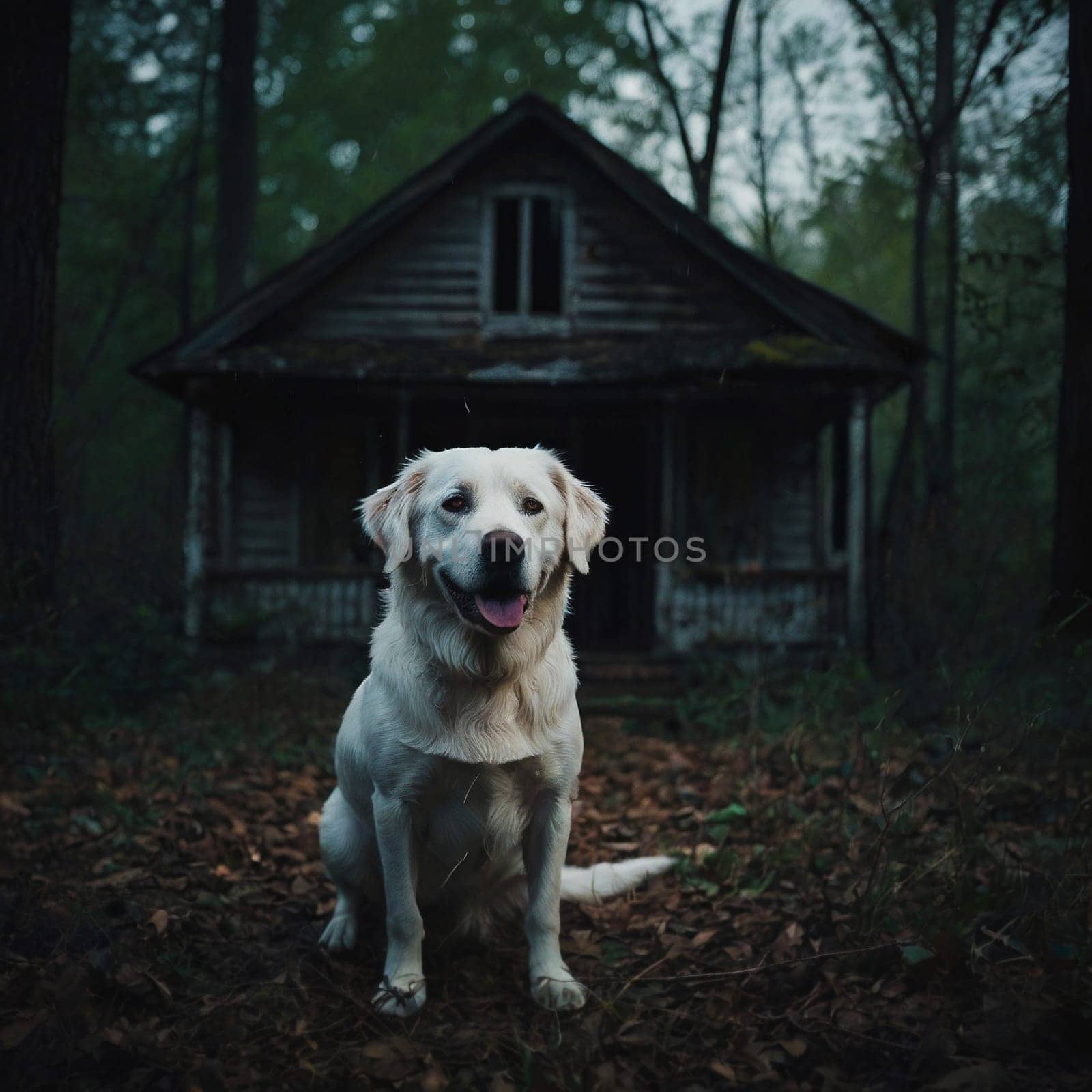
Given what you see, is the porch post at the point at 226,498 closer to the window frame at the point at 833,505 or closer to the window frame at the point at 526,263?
the window frame at the point at 526,263

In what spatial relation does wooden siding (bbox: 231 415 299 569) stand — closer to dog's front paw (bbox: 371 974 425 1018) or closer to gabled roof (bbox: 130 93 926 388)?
gabled roof (bbox: 130 93 926 388)

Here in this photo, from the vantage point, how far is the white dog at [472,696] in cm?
266

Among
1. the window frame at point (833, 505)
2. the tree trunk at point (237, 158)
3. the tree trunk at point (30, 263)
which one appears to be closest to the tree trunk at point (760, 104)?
the window frame at point (833, 505)

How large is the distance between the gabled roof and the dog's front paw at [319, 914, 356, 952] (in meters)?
7.88

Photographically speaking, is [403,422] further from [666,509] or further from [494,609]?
[494,609]

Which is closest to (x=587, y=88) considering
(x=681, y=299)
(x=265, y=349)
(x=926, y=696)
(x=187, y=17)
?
(x=187, y=17)

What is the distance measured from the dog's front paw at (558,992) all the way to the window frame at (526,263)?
8730mm

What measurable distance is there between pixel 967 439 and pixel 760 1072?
15580 mm

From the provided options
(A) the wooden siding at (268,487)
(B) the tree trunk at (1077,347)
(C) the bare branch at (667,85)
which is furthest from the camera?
(C) the bare branch at (667,85)

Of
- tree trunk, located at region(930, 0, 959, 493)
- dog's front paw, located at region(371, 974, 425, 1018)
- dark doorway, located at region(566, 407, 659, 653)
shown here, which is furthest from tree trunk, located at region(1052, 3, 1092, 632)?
tree trunk, located at region(930, 0, 959, 493)

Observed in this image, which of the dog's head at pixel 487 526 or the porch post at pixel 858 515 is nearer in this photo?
the dog's head at pixel 487 526

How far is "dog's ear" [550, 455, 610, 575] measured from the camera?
283cm

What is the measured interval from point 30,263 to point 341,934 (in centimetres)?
484

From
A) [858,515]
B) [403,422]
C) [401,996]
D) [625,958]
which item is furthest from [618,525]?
[401,996]
